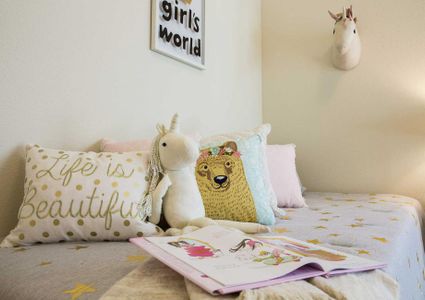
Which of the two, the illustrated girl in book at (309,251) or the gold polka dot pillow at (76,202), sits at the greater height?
the gold polka dot pillow at (76,202)

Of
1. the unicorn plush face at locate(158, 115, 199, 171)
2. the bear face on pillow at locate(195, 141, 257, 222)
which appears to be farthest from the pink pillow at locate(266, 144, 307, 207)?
the unicorn plush face at locate(158, 115, 199, 171)

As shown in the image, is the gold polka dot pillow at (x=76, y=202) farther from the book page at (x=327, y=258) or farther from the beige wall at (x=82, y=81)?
the book page at (x=327, y=258)

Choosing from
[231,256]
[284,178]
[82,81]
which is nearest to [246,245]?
[231,256]

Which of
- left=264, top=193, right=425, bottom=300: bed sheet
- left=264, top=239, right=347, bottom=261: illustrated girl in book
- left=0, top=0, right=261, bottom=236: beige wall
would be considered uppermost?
left=0, top=0, right=261, bottom=236: beige wall

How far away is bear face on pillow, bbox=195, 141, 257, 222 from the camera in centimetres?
109

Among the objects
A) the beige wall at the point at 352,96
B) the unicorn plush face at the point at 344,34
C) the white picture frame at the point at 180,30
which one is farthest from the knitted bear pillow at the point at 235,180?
the beige wall at the point at 352,96

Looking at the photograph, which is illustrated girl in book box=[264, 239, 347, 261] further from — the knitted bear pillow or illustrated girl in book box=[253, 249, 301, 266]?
the knitted bear pillow

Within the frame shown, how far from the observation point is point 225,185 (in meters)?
1.11

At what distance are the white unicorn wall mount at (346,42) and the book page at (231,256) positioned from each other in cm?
153

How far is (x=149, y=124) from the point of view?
4.62 ft

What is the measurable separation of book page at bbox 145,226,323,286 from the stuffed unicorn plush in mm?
197

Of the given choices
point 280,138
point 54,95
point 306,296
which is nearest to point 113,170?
point 54,95

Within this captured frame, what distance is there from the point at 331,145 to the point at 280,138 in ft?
1.14

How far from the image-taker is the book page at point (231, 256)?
1.63 feet
